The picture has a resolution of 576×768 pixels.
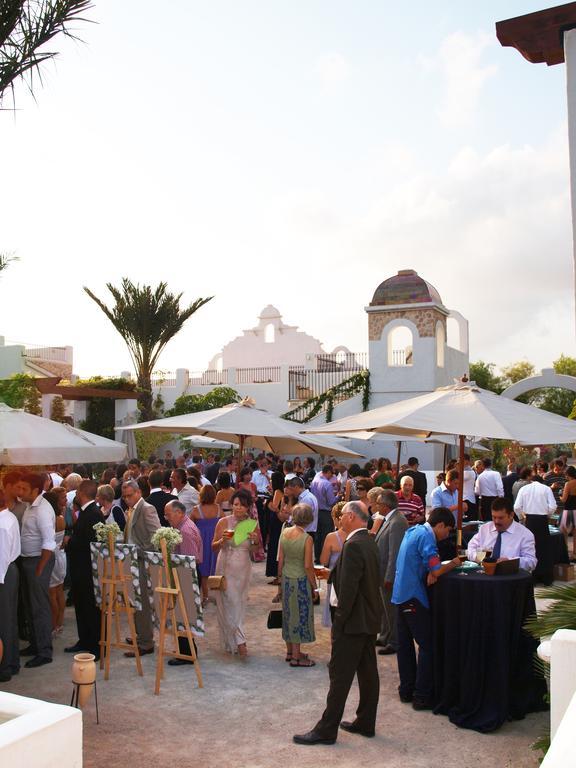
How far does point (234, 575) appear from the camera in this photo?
7.59 meters

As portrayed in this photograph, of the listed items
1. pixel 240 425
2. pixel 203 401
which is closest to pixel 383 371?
pixel 203 401

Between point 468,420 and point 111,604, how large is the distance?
12.9 feet

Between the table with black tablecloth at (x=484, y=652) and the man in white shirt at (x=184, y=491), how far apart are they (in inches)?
192

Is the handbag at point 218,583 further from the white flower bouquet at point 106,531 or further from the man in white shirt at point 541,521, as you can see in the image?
the man in white shirt at point 541,521

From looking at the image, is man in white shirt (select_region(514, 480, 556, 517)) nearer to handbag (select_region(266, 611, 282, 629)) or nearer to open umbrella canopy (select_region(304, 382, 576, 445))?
open umbrella canopy (select_region(304, 382, 576, 445))

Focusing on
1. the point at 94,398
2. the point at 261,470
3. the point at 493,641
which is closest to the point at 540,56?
the point at 493,641

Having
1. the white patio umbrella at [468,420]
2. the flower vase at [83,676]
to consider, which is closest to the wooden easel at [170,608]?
the flower vase at [83,676]

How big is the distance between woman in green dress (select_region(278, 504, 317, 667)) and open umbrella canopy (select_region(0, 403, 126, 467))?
3046mm

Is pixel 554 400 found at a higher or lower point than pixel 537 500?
higher

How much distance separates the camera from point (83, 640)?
762 centimetres

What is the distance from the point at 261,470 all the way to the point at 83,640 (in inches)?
294

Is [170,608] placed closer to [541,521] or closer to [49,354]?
[541,521]

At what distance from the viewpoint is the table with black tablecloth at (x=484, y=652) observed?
577 centimetres

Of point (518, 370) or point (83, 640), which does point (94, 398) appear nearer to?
point (83, 640)
